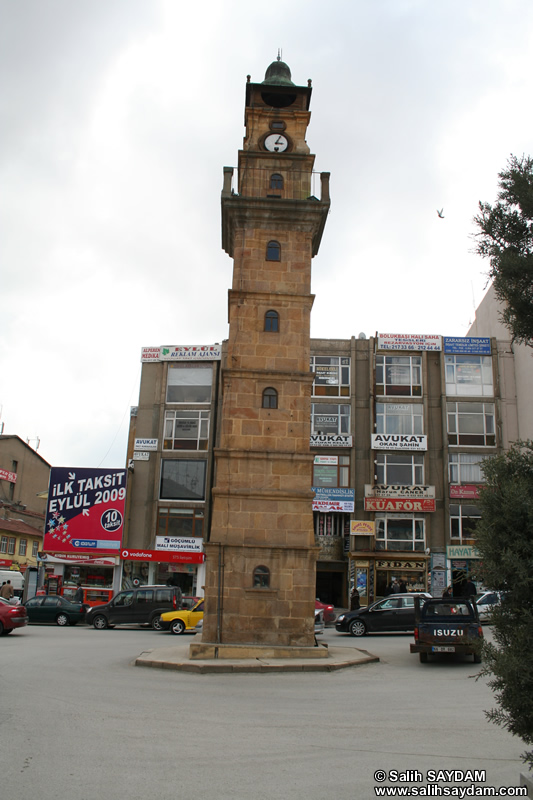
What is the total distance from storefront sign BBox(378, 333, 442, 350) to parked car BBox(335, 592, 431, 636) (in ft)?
65.4

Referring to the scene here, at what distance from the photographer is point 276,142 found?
67.2 ft

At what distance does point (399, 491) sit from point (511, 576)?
3338 cm

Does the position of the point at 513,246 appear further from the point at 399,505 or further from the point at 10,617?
the point at 399,505

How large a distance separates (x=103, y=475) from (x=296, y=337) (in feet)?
76.0

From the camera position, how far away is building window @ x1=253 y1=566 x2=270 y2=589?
1648 cm

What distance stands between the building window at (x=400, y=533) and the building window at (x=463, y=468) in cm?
324

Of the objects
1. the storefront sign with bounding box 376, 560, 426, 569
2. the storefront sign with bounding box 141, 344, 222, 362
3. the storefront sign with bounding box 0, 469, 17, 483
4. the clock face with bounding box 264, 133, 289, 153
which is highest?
the storefront sign with bounding box 141, 344, 222, 362

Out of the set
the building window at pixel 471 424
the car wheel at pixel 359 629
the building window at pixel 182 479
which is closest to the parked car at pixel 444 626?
the car wheel at pixel 359 629

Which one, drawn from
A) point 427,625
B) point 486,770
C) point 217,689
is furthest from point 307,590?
point 486,770

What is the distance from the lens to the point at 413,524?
1497 inches

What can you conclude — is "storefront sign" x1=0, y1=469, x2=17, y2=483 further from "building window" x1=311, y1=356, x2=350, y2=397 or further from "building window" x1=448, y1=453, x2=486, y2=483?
"building window" x1=448, y1=453, x2=486, y2=483

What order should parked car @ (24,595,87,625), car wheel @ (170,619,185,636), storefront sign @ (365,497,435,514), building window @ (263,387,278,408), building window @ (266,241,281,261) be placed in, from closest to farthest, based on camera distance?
1. building window @ (263,387,278,408)
2. building window @ (266,241,281,261)
3. car wheel @ (170,619,185,636)
4. parked car @ (24,595,87,625)
5. storefront sign @ (365,497,435,514)

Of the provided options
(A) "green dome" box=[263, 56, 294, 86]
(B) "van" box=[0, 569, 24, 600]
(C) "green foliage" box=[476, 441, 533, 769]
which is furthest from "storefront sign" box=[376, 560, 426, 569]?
(C) "green foliage" box=[476, 441, 533, 769]

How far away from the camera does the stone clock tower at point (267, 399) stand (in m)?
16.4
